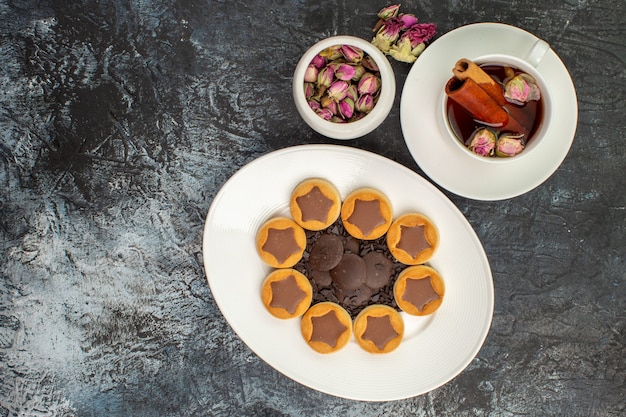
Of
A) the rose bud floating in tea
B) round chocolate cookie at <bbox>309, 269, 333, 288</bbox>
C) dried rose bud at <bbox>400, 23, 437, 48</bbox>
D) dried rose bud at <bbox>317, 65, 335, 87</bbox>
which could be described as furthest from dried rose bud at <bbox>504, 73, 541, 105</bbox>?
round chocolate cookie at <bbox>309, 269, 333, 288</bbox>

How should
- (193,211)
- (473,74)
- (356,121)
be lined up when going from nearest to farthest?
(473,74) < (356,121) < (193,211)

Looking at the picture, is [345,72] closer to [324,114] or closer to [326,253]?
[324,114]

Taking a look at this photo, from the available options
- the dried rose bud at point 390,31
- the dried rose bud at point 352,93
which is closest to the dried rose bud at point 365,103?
the dried rose bud at point 352,93

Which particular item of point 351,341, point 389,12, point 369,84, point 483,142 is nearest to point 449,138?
point 483,142

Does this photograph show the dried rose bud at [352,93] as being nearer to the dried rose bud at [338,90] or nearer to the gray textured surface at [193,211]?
the dried rose bud at [338,90]

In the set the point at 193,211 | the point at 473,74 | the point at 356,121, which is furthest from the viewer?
the point at 193,211
